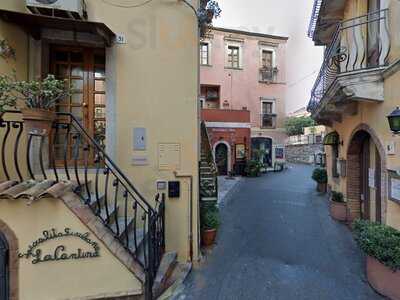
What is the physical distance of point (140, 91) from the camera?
14.7 feet

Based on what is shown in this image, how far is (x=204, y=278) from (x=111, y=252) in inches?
61.6

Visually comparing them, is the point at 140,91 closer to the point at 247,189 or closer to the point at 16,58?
the point at 16,58

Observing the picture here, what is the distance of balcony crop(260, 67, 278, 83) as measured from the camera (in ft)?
69.5

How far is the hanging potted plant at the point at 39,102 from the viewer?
316 cm

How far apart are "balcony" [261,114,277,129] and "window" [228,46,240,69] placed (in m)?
4.43

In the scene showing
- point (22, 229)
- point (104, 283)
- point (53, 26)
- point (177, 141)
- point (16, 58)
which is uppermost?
point (53, 26)

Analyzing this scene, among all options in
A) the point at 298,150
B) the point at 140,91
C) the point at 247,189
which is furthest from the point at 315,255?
the point at 298,150

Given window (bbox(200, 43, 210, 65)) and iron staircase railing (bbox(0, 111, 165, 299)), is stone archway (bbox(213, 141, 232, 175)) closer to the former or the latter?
window (bbox(200, 43, 210, 65))

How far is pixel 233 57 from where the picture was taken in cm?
2059

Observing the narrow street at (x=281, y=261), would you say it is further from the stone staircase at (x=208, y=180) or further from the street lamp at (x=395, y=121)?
the street lamp at (x=395, y=121)

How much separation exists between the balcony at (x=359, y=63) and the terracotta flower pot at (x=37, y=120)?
4.84 metres

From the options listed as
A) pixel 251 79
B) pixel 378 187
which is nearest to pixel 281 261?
pixel 378 187

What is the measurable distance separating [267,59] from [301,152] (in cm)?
1037

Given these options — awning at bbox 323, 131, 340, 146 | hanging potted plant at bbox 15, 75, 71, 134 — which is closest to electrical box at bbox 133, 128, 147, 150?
hanging potted plant at bbox 15, 75, 71, 134
